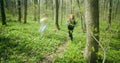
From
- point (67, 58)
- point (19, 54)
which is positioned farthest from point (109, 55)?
point (19, 54)

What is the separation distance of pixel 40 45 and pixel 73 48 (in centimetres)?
225

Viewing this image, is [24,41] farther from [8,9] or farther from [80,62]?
[8,9]

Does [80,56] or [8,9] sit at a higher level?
[8,9]

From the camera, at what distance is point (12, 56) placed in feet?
29.2

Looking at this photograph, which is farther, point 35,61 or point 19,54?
point 19,54

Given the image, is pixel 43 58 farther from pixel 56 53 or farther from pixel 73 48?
pixel 73 48

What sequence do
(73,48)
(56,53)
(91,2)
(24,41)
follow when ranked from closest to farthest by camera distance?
(91,2) → (56,53) → (73,48) → (24,41)

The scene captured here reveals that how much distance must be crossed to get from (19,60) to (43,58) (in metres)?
1.32

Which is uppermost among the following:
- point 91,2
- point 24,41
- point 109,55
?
point 91,2

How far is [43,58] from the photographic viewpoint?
9.09m

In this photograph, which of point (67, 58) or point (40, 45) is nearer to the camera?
point (67, 58)

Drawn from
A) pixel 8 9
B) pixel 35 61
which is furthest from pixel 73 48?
pixel 8 9

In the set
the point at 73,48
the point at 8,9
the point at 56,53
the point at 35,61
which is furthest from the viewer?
the point at 8,9

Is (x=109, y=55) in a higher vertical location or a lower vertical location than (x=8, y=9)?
lower
